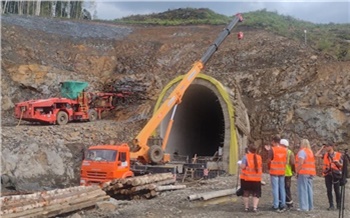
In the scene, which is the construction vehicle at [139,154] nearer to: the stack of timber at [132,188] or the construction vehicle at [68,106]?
the stack of timber at [132,188]

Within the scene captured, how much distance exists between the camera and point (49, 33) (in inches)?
1276

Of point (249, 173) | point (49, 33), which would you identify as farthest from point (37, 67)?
point (249, 173)

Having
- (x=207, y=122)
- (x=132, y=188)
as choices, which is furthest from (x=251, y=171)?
(x=207, y=122)

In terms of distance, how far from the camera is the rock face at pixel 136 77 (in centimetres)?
2003

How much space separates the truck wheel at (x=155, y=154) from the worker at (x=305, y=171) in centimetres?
771

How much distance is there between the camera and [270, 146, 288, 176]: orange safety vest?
10.6 meters

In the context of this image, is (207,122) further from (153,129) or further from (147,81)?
(153,129)

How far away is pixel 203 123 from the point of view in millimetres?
27328

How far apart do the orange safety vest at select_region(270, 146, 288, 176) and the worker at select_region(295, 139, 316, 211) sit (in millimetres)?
386

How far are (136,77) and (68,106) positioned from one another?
5940mm

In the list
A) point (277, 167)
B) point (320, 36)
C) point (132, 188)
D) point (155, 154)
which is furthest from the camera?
point (320, 36)

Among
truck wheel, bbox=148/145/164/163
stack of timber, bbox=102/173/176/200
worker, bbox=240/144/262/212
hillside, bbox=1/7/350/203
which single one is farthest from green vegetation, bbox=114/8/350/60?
worker, bbox=240/144/262/212

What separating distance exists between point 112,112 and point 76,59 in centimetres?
597

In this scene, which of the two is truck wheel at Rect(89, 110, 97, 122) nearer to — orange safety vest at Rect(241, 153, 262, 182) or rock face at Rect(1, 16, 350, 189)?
rock face at Rect(1, 16, 350, 189)
